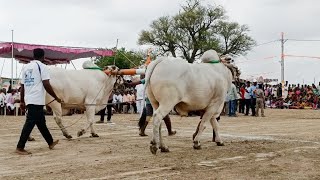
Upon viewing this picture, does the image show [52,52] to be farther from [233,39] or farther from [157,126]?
[233,39]

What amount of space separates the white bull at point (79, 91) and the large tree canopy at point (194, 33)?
151 feet

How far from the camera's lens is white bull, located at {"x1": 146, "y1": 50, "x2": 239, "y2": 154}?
912cm

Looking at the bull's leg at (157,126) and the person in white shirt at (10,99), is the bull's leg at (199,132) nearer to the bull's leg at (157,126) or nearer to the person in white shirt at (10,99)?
the bull's leg at (157,126)

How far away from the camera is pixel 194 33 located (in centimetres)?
6097

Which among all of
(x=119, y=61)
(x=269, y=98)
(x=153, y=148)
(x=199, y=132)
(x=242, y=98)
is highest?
(x=119, y=61)

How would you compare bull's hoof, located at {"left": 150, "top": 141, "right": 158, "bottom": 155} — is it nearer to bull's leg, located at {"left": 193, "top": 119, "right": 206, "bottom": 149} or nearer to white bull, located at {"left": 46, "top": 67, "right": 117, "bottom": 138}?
bull's leg, located at {"left": 193, "top": 119, "right": 206, "bottom": 149}

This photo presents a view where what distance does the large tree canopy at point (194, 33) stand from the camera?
59.9 meters

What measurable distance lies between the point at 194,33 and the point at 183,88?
52.2 metres

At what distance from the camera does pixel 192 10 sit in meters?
61.2

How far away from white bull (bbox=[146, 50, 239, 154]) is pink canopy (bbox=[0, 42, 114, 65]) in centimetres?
1354

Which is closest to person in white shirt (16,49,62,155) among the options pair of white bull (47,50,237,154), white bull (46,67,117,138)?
pair of white bull (47,50,237,154)

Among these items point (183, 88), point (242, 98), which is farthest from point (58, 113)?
point (242, 98)

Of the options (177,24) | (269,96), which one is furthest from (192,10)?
(269,96)

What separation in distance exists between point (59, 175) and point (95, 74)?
6.39 m
